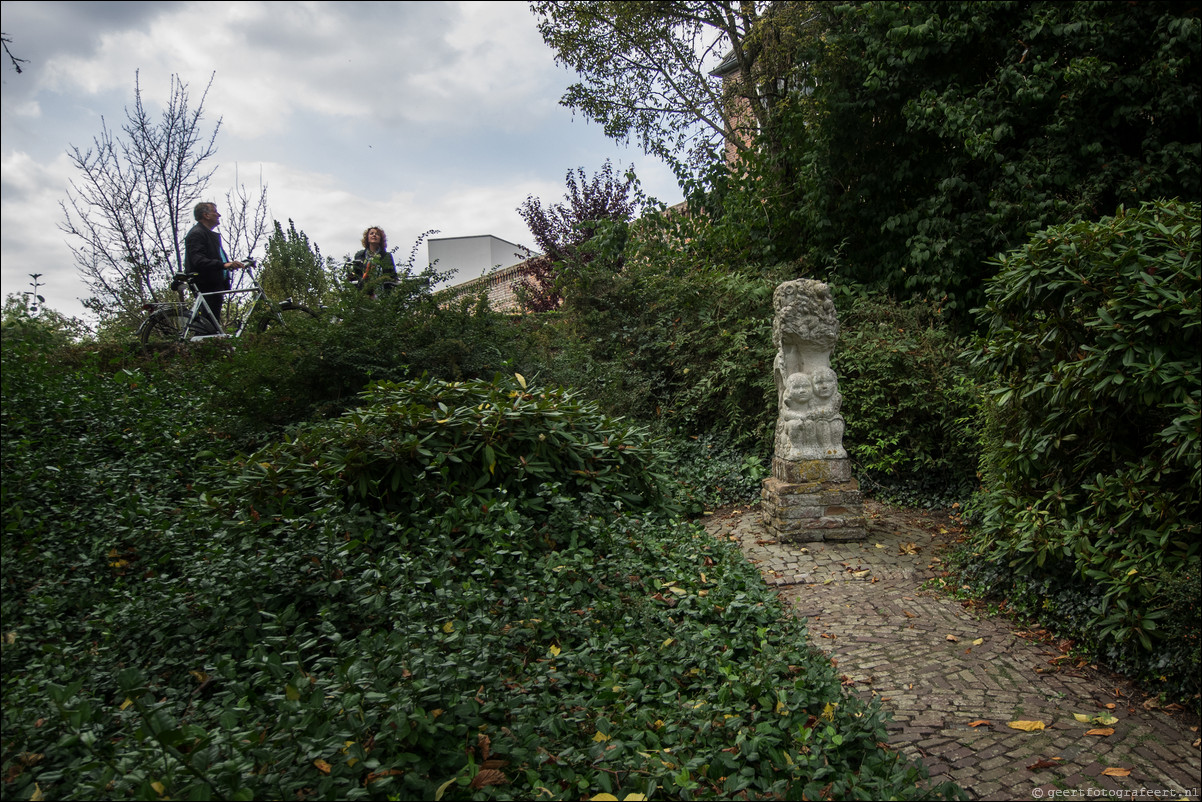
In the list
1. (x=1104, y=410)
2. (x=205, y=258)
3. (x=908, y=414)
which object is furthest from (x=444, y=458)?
(x=205, y=258)

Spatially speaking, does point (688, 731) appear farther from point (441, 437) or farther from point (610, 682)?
point (441, 437)

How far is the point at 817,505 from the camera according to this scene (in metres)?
5.70

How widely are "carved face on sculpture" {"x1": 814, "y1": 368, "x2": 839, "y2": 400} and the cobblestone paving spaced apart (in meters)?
1.42

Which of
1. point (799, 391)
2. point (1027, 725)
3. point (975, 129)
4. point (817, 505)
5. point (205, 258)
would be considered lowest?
point (1027, 725)

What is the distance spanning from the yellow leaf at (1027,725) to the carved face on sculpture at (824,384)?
3112 mm

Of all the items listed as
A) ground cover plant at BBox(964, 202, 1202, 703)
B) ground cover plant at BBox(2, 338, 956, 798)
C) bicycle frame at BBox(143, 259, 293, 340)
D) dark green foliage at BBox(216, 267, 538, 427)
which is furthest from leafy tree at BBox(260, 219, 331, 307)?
ground cover plant at BBox(964, 202, 1202, 703)

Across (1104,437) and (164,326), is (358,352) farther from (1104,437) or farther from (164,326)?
(1104,437)

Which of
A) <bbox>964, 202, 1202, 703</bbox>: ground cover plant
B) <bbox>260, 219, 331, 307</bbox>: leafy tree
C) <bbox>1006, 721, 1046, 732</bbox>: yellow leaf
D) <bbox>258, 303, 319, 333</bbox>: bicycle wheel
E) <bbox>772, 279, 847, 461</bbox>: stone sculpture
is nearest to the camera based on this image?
<bbox>1006, 721, 1046, 732</bbox>: yellow leaf

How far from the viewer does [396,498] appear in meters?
4.46

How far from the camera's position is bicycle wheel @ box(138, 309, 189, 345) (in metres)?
8.54

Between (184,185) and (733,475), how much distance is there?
11127 millimetres

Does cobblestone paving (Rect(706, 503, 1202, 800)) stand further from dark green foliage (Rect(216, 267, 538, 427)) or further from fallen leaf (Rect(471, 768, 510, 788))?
dark green foliage (Rect(216, 267, 538, 427))

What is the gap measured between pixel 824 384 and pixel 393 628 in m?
4.08

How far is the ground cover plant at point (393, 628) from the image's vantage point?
87.5 inches
